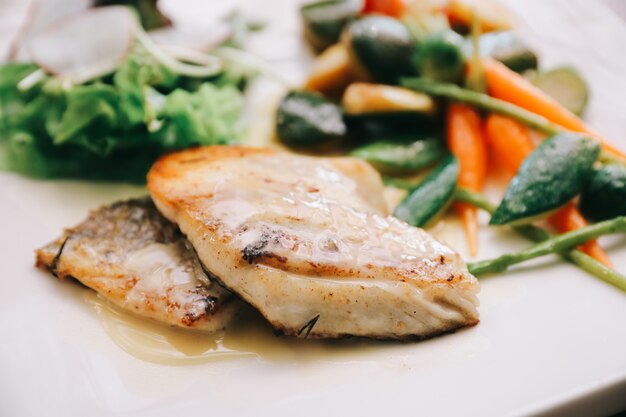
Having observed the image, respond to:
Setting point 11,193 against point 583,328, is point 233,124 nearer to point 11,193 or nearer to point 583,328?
point 11,193

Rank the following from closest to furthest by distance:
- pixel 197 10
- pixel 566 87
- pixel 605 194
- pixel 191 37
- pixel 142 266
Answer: pixel 142 266 → pixel 605 194 → pixel 566 87 → pixel 191 37 → pixel 197 10

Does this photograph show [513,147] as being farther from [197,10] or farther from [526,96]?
[197,10]

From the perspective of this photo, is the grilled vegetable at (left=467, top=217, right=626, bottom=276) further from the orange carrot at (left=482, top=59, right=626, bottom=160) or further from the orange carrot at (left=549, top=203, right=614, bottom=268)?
the orange carrot at (left=482, top=59, right=626, bottom=160)

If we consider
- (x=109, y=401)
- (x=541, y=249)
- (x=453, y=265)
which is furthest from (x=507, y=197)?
(x=109, y=401)

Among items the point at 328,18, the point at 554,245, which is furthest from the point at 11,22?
the point at 554,245

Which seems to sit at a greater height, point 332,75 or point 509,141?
point 509,141

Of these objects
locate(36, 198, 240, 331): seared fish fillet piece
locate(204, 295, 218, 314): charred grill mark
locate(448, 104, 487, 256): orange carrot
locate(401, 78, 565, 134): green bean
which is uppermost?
locate(401, 78, 565, 134): green bean

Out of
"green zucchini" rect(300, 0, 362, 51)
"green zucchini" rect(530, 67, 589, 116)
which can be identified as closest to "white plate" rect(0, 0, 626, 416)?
"green zucchini" rect(530, 67, 589, 116)
